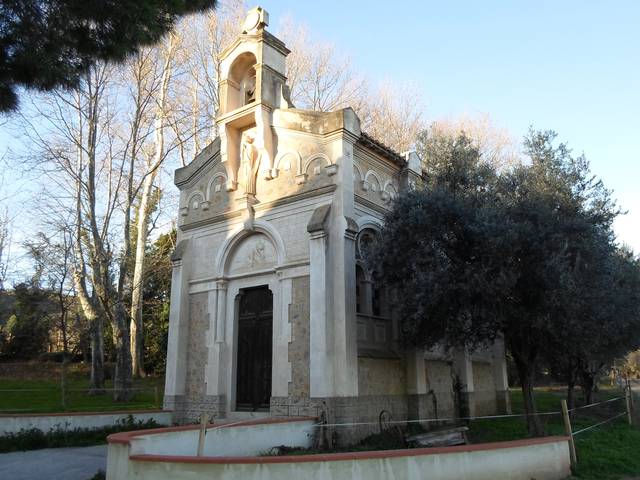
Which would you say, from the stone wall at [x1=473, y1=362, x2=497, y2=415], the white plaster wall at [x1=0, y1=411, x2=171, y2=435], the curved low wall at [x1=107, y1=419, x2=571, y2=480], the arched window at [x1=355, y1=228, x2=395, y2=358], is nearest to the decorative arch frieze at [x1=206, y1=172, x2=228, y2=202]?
the arched window at [x1=355, y1=228, x2=395, y2=358]

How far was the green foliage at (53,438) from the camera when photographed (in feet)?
39.0

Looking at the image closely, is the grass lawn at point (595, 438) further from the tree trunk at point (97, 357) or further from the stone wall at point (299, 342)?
the tree trunk at point (97, 357)

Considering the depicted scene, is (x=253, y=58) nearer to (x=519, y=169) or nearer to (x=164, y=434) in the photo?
(x=519, y=169)

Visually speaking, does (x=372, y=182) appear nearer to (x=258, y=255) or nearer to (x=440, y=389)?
(x=258, y=255)

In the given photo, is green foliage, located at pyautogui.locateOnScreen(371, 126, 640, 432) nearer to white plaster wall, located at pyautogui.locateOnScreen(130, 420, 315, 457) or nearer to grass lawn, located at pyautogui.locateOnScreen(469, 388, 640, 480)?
grass lawn, located at pyautogui.locateOnScreen(469, 388, 640, 480)

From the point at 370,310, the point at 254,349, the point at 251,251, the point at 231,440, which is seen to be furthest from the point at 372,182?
the point at 231,440

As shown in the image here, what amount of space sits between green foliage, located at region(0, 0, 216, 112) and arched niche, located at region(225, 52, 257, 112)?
6.78m

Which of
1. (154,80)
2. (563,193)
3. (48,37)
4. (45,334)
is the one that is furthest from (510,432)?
(45,334)

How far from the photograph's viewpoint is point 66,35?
9.20 meters

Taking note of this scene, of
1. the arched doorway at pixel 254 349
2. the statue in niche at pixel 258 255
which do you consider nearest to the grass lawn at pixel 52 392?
the arched doorway at pixel 254 349

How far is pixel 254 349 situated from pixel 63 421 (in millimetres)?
5183

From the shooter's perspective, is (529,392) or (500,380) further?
(500,380)

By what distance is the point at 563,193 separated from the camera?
14.8 meters

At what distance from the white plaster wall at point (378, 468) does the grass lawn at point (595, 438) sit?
1979mm
